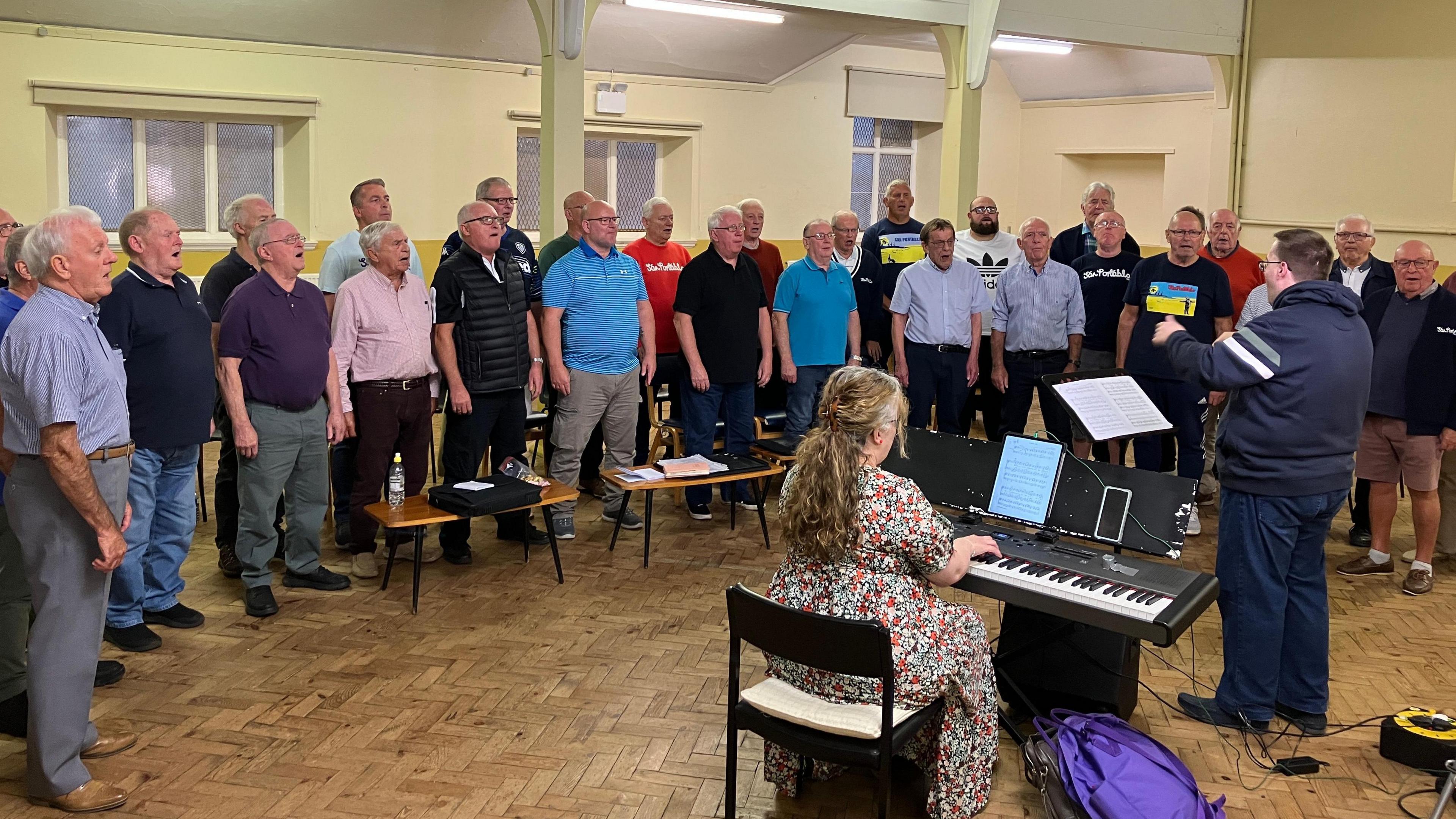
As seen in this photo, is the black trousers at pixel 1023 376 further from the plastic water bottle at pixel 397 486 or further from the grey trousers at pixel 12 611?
the grey trousers at pixel 12 611

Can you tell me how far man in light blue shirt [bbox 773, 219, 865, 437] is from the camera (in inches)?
267

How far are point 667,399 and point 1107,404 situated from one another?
133 inches

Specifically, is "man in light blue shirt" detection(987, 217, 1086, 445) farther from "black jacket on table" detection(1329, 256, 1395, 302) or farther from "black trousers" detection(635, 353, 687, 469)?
"black trousers" detection(635, 353, 687, 469)

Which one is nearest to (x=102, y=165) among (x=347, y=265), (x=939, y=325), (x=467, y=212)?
(x=347, y=265)

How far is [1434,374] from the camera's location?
18.2 feet

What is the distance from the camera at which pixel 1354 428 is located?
156 inches

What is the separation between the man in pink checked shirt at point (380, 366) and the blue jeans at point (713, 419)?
1.46m

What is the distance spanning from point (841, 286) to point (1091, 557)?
3.33 m

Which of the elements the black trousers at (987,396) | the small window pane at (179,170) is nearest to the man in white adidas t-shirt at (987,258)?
the black trousers at (987,396)

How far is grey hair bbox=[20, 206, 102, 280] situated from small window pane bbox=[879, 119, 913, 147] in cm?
1102

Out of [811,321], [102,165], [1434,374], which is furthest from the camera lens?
[102,165]

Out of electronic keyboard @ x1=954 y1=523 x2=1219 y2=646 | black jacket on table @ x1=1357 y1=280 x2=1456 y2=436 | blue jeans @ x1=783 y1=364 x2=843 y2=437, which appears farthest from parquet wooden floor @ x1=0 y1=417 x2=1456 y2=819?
blue jeans @ x1=783 y1=364 x2=843 y2=437

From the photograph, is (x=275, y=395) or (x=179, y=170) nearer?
(x=275, y=395)

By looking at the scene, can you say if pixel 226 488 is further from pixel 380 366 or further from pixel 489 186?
pixel 489 186
